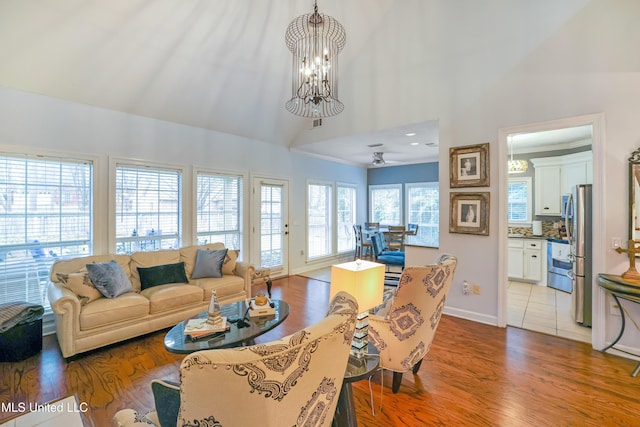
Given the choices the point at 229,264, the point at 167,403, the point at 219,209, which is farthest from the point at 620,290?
the point at 219,209

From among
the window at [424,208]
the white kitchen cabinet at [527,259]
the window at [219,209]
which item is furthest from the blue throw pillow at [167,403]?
the window at [424,208]

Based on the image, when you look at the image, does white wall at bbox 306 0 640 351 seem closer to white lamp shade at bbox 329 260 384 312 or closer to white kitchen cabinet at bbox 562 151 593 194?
white kitchen cabinet at bbox 562 151 593 194

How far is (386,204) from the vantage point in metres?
7.99

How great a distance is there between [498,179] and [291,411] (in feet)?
11.4

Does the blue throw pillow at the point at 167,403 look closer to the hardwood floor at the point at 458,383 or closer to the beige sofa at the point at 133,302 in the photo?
the hardwood floor at the point at 458,383

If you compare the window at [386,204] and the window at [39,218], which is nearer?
the window at [39,218]

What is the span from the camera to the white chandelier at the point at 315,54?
2785 millimetres

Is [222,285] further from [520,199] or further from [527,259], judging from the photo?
[520,199]

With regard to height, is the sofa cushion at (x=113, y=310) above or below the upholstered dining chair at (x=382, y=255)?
below

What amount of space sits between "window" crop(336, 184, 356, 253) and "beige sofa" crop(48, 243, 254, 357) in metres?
3.61

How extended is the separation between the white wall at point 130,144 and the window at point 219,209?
0.19 m

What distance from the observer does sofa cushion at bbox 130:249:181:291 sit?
355cm

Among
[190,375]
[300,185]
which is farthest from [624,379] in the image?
[300,185]

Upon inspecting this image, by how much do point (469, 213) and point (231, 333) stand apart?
304 centimetres
